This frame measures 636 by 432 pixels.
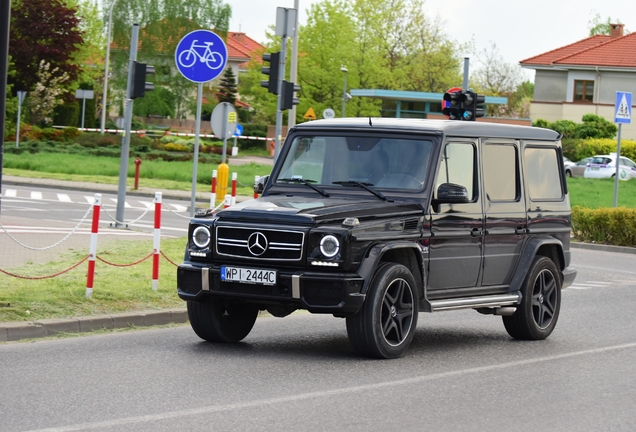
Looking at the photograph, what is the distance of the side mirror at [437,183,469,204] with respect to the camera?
1049cm

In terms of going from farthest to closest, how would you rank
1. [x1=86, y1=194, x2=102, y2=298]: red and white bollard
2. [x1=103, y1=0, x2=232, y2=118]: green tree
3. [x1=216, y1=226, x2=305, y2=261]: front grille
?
[x1=103, y1=0, x2=232, y2=118]: green tree
[x1=86, y1=194, x2=102, y2=298]: red and white bollard
[x1=216, y1=226, x2=305, y2=261]: front grille

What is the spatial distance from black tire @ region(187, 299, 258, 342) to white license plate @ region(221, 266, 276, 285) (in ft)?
1.24

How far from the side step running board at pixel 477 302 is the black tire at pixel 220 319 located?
1.62 metres

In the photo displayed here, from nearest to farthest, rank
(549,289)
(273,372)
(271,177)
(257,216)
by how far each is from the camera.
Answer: (273,372) < (257,216) < (271,177) < (549,289)

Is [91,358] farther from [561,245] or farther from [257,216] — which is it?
[561,245]

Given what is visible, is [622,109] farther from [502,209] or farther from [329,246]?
[329,246]

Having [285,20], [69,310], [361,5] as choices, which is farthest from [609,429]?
[361,5]

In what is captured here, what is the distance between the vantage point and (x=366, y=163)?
10805mm

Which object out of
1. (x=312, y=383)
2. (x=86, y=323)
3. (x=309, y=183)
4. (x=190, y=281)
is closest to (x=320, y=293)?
(x=312, y=383)

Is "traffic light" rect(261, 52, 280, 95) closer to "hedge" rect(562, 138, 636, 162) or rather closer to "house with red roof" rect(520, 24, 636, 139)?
"hedge" rect(562, 138, 636, 162)

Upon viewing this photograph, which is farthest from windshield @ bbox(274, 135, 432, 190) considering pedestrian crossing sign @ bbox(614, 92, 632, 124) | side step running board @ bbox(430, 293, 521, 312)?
pedestrian crossing sign @ bbox(614, 92, 632, 124)

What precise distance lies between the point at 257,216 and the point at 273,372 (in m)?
1.38

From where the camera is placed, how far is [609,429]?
7395 mm

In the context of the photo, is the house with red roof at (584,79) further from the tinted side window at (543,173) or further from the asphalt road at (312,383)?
the asphalt road at (312,383)
